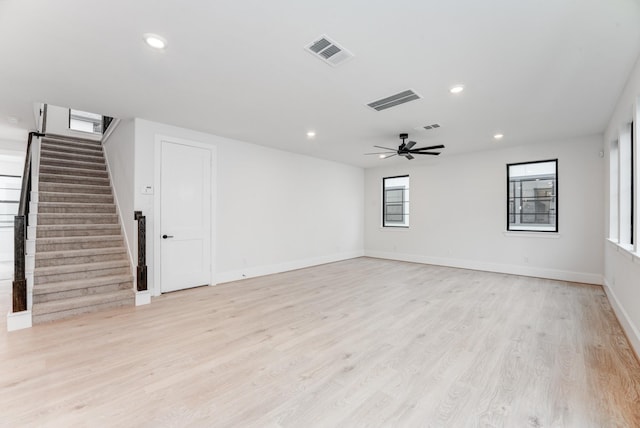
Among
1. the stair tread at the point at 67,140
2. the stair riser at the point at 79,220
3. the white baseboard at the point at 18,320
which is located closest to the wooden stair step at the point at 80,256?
the stair riser at the point at 79,220

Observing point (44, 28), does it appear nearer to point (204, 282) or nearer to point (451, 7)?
point (451, 7)

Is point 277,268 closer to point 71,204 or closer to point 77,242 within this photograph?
point 77,242

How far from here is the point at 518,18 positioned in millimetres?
2115

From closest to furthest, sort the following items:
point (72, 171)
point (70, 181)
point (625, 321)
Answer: point (625, 321), point (70, 181), point (72, 171)

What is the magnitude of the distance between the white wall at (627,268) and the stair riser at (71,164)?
321 inches

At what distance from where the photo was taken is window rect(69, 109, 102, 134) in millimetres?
7914

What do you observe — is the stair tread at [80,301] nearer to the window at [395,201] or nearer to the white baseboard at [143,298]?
the white baseboard at [143,298]

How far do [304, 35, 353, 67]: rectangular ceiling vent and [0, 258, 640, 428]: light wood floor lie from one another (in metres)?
2.76

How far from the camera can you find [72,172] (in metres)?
5.44

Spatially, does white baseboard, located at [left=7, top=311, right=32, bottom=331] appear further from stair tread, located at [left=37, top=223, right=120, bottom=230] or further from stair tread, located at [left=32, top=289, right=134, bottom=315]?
stair tread, located at [left=37, top=223, right=120, bottom=230]

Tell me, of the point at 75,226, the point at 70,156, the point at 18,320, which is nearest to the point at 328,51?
the point at 18,320

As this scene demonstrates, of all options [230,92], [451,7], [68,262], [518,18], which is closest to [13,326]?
[68,262]

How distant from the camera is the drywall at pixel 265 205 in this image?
14.8 feet

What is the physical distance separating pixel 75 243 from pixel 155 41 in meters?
3.55
